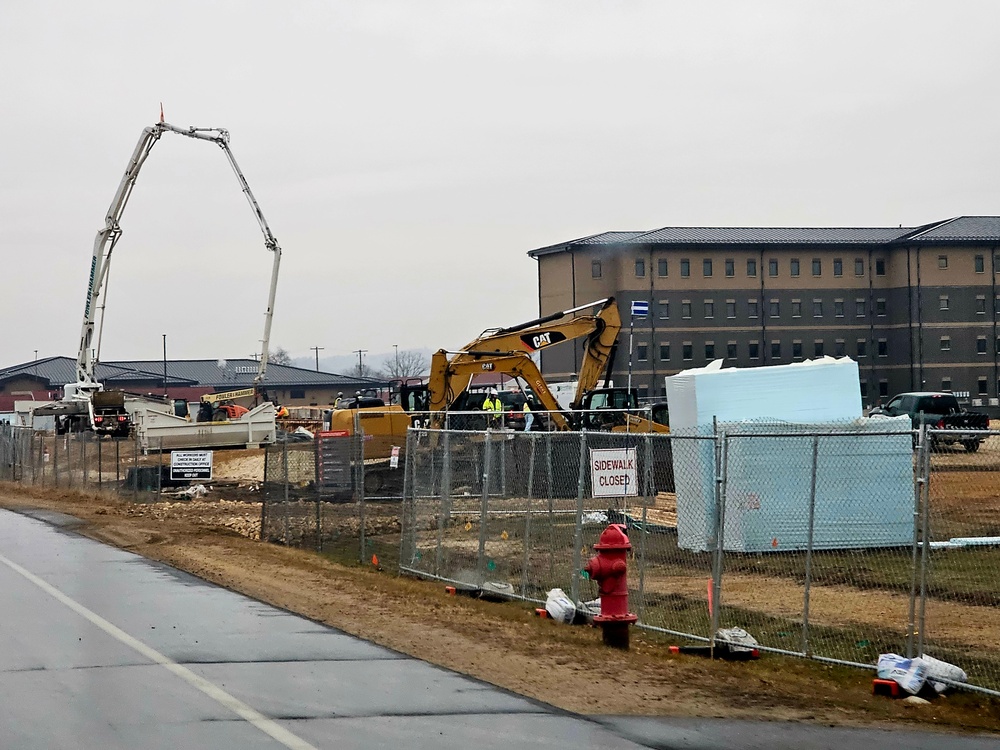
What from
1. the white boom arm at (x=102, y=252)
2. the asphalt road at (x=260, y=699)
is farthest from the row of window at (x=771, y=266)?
the asphalt road at (x=260, y=699)

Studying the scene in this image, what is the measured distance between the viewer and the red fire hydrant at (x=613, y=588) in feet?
39.3

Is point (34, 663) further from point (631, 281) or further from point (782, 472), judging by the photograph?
point (631, 281)

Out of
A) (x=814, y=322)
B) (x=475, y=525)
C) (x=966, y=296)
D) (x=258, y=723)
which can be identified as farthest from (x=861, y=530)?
(x=966, y=296)

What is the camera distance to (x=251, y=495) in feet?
112

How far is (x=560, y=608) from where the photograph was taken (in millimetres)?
13797

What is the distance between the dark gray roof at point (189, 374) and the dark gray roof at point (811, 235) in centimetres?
6046

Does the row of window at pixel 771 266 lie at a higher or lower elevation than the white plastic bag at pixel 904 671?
higher

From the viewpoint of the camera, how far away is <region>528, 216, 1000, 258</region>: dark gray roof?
77.0m

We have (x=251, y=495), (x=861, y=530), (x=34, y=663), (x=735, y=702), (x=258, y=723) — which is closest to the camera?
(x=258, y=723)

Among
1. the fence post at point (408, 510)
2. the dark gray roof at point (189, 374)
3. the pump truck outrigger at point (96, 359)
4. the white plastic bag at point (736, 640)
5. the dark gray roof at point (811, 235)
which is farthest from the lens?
the dark gray roof at point (189, 374)

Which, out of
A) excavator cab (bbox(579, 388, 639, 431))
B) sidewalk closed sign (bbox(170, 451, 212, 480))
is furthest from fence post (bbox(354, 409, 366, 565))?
sidewalk closed sign (bbox(170, 451, 212, 480))

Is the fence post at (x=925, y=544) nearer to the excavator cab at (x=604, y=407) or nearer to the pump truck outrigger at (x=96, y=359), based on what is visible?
the excavator cab at (x=604, y=407)

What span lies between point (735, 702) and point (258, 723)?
11.8 feet

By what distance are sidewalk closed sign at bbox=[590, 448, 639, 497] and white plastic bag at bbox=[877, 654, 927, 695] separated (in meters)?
5.16
